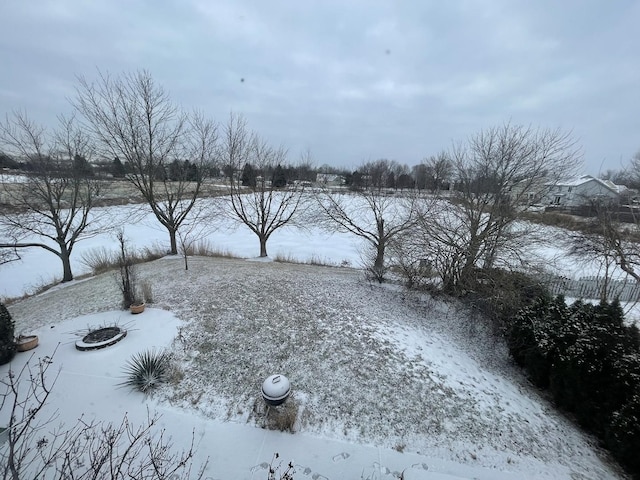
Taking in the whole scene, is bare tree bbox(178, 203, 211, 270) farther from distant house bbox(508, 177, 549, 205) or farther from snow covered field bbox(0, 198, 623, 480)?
distant house bbox(508, 177, 549, 205)

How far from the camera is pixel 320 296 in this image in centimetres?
813

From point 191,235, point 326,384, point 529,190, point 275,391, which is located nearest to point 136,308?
point 275,391

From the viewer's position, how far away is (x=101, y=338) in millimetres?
5344

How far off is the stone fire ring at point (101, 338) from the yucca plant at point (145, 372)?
2.60 ft

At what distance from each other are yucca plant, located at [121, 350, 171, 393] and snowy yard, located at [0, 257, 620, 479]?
6.1 inches

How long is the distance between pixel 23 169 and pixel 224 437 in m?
12.4

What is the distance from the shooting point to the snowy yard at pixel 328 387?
3.61 meters

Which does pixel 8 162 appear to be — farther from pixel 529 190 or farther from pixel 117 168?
pixel 529 190

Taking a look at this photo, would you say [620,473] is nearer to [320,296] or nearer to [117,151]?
[320,296]

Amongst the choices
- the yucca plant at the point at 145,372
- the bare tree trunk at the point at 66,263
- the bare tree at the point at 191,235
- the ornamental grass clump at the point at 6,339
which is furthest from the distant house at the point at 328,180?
the ornamental grass clump at the point at 6,339

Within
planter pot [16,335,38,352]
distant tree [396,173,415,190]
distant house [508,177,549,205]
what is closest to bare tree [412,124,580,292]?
distant house [508,177,549,205]

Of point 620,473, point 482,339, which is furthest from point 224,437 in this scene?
point 482,339

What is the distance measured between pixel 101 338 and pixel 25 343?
4.15ft

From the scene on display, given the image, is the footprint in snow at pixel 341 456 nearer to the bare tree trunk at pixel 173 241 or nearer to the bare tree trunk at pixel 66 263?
the bare tree trunk at pixel 173 241
